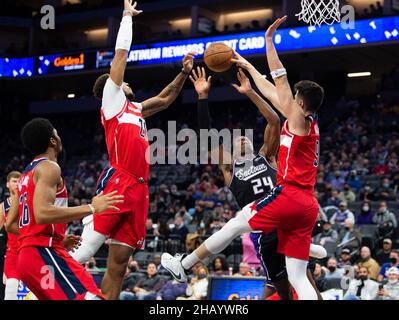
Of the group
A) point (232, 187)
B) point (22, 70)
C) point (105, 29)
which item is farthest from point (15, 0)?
point (232, 187)

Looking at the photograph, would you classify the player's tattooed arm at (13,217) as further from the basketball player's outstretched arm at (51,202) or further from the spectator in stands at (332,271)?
the spectator in stands at (332,271)

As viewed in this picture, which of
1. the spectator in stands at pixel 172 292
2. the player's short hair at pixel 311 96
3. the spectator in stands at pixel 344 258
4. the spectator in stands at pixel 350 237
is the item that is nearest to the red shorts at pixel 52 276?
the player's short hair at pixel 311 96

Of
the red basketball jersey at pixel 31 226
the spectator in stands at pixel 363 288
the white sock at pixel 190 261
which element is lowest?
the spectator in stands at pixel 363 288

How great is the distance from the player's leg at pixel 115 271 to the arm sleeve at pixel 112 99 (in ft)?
3.79

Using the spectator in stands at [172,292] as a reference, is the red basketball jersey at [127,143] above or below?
above

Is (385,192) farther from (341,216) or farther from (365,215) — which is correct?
(341,216)

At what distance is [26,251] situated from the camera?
482 cm

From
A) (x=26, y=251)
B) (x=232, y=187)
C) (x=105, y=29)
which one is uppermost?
(x=105, y=29)

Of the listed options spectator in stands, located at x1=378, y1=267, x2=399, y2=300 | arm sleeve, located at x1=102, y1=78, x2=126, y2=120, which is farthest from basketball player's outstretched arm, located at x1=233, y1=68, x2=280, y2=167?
spectator in stands, located at x1=378, y1=267, x2=399, y2=300

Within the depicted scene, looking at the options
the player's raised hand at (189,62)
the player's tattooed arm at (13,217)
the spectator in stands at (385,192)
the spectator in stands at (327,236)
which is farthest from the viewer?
the spectator in stands at (385,192)

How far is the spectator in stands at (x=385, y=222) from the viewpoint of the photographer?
1362cm

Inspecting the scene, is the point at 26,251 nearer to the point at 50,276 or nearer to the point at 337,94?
the point at 50,276

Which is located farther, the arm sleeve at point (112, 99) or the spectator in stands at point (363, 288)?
the spectator in stands at point (363, 288)
